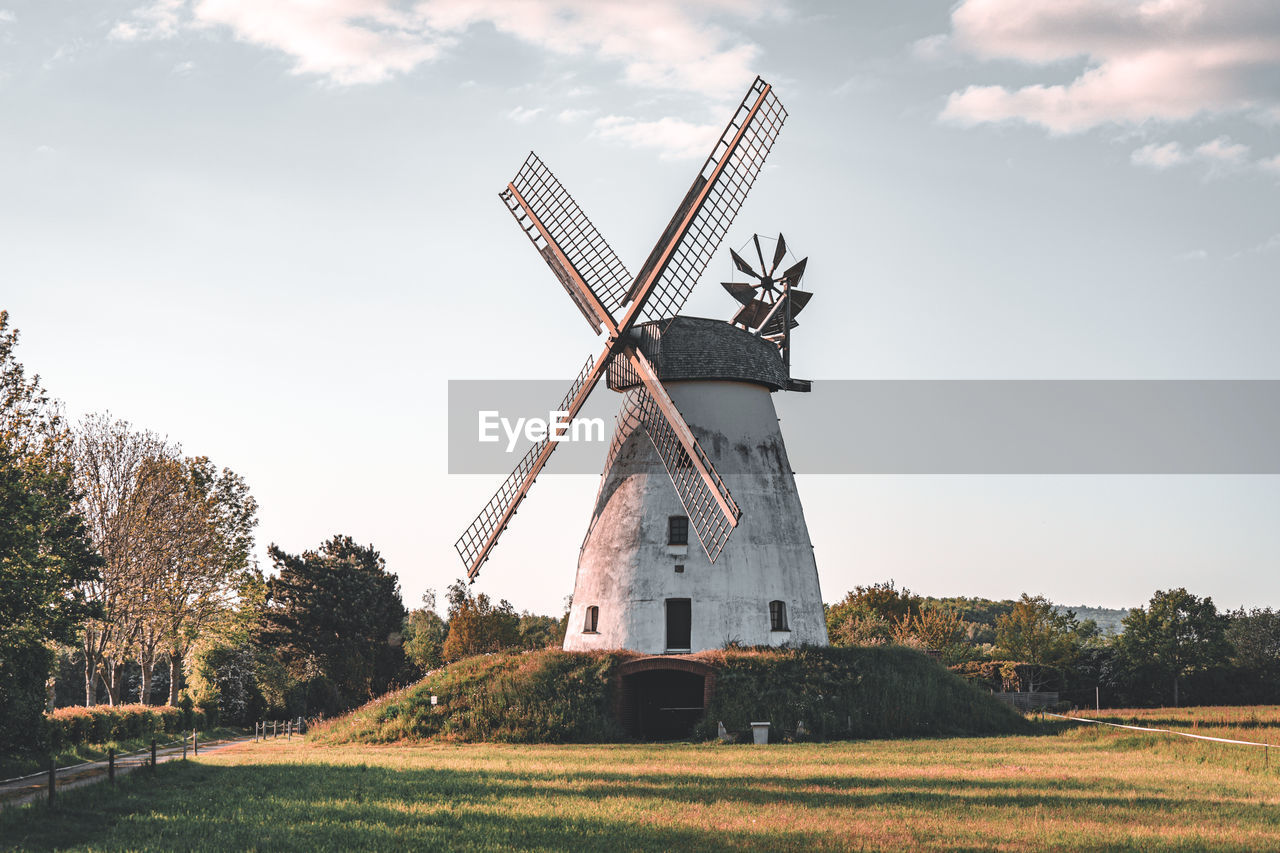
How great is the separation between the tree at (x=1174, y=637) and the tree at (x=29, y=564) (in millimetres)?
52720

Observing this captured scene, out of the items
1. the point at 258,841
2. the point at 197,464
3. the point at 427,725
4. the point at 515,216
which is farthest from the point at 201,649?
the point at 258,841

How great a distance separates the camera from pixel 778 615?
31.7 m

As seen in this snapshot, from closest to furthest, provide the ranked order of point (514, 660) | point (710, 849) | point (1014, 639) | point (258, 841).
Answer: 1. point (710, 849)
2. point (258, 841)
3. point (514, 660)
4. point (1014, 639)

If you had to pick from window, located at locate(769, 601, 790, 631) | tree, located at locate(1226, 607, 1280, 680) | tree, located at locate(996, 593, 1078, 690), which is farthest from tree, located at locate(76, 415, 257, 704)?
tree, located at locate(1226, 607, 1280, 680)

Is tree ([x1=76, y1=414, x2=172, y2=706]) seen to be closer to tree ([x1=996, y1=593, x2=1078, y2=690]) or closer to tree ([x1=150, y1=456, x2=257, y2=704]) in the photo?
tree ([x1=150, y1=456, x2=257, y2=704])

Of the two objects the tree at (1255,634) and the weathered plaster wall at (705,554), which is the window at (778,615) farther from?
the tree at (1255,634)

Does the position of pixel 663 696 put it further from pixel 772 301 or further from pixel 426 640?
pixel 426 640

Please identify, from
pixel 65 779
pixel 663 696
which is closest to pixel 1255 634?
pixel 663 696

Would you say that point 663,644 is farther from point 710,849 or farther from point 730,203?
point 710,849

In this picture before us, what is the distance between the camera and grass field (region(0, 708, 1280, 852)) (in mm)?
14289

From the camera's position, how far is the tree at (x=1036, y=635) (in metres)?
59.7

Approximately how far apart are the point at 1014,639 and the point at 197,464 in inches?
1757

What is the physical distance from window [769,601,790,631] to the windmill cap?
21.5 ft

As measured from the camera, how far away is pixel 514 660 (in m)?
31.6
